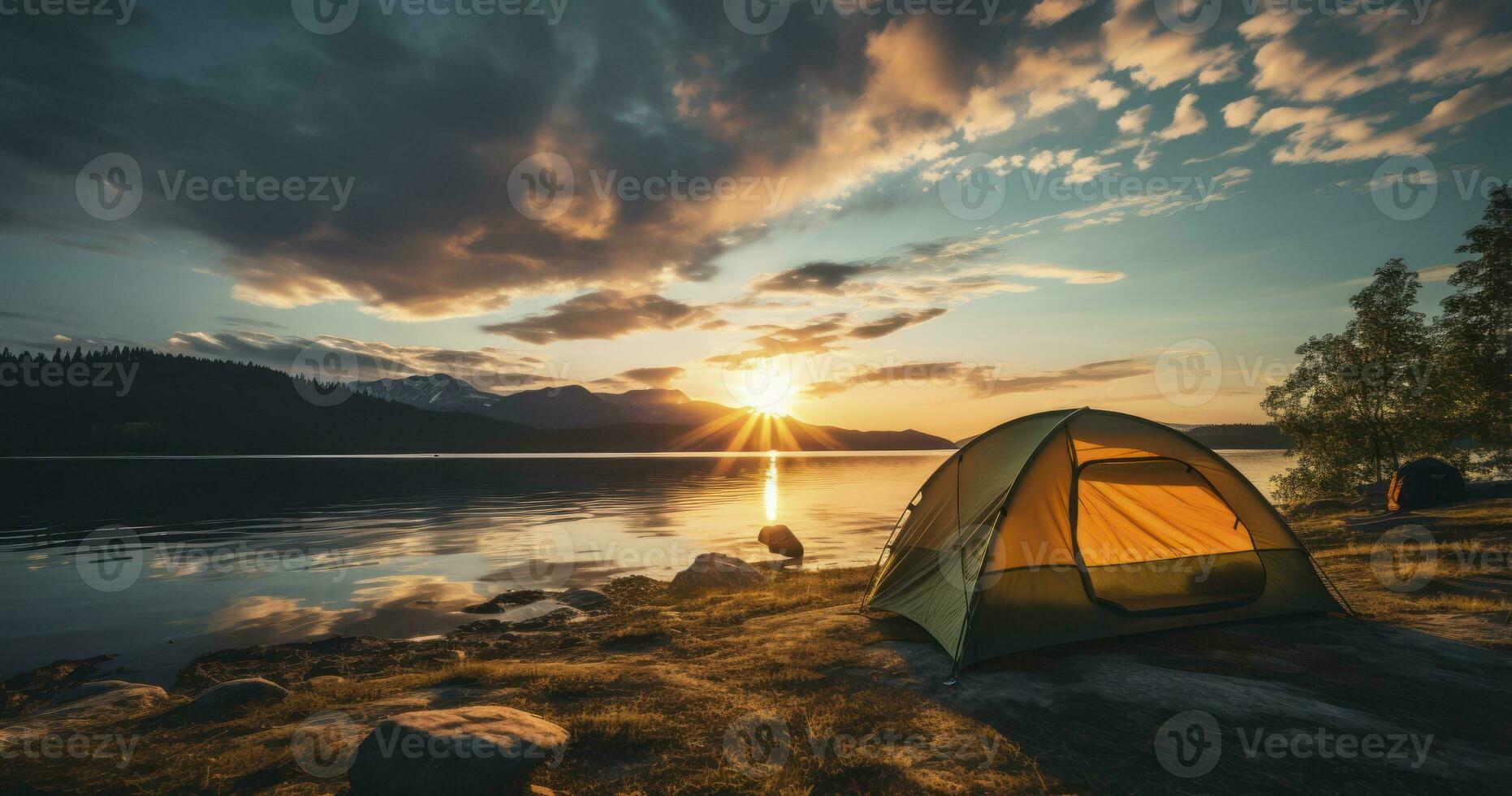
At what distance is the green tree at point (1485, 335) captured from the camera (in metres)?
26.7

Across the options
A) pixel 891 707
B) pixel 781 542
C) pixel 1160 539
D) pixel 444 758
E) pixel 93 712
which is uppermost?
pixel 1160 539

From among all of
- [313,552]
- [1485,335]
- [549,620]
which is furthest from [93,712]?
[1485,335]

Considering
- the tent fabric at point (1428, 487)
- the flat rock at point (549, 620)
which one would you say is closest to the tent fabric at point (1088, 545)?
the flat rock at point (549, 620)

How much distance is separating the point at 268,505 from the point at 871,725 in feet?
189

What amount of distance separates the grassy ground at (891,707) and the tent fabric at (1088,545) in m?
0.45

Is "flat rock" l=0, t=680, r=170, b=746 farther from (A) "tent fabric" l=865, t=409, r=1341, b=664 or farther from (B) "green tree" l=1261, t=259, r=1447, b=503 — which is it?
(B) "green tree" l=1261, t=259, r=1447, b=503

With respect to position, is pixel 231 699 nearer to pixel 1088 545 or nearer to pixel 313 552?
pixel 1088 545

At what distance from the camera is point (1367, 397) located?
111 ft

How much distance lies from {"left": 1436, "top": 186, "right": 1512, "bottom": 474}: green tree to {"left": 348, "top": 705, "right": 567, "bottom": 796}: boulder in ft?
140

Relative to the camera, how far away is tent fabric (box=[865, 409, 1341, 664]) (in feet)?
28.9

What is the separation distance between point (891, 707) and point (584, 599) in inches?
540

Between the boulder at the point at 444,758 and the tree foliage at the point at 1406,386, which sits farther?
the tree foliage at the point at 1406,386

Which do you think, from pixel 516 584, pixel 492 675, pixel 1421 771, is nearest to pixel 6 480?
pixel 516 584

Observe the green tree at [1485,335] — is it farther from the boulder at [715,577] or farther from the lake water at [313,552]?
the boulder at [715,577]
